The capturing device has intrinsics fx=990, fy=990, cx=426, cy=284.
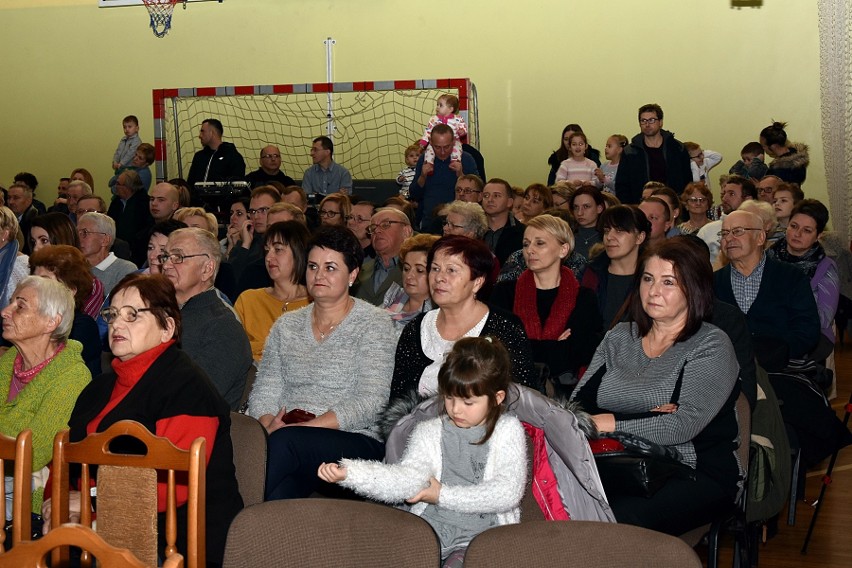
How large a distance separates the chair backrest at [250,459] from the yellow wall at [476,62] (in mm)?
8316

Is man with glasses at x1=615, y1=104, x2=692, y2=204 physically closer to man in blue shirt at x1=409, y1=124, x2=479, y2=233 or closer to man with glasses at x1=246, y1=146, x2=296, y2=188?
man in blue shirt at x1=409, y1=124, x2=479, y2=233

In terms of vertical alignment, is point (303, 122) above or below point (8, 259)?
above

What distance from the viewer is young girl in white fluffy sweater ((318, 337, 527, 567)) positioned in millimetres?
2320

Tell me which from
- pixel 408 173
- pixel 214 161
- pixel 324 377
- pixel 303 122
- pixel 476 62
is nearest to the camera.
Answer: pixel 324 377

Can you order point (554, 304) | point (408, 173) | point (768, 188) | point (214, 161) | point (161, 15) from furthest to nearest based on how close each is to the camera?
point (161, 15), point (214, 161), point (408, 173), point (768, 188), point (554, 304)

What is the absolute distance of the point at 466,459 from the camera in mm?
2451

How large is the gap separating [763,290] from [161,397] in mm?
2615

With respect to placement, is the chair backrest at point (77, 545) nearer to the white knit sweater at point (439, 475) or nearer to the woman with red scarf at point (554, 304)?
the white knit sweater at point (439, 475)

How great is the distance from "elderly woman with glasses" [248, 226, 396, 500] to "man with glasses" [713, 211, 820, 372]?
154cm

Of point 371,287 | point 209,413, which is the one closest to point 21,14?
point 371,287

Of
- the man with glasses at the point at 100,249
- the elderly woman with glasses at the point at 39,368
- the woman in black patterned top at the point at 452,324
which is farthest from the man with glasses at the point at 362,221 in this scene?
the elderly woman with glasses at the point at 39,368

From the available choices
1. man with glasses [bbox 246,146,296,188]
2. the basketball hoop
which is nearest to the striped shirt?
man with glasses [bbox 246,146,296,188]

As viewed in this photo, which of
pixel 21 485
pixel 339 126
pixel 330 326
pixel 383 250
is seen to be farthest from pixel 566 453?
pixel 339 126

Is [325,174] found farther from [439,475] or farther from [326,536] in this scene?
[326,536]
